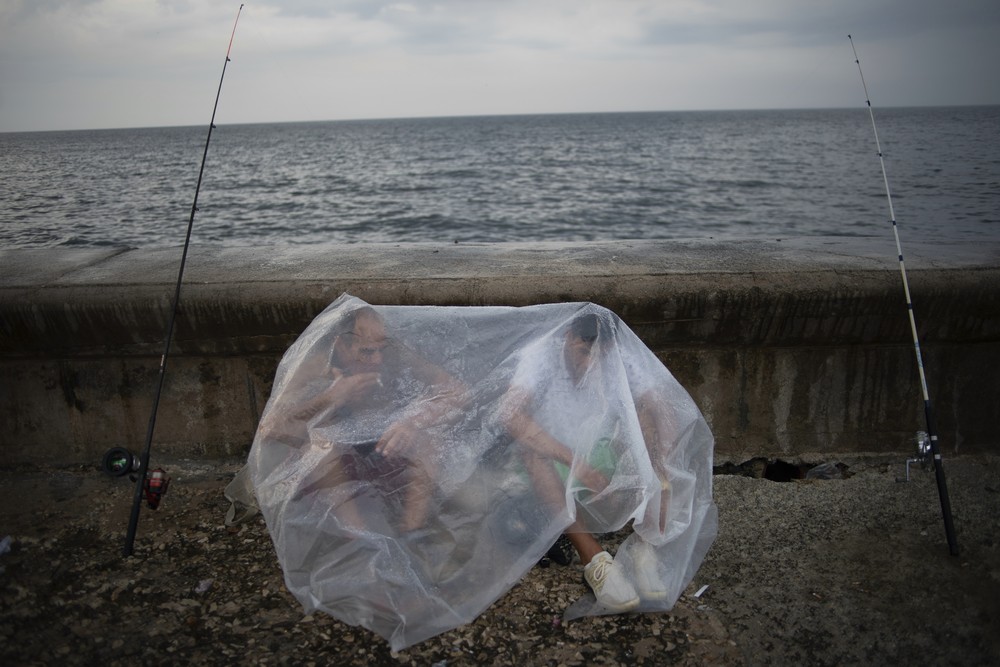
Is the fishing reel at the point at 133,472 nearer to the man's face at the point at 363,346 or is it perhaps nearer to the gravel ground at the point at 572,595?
the gravel ground at the point at 572,595

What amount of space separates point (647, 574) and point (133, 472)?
221 cm

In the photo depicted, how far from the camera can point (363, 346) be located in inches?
112

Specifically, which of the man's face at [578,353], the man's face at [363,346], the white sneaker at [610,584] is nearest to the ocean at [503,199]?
the man's face at [363,346]

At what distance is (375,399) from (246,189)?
34.1 m

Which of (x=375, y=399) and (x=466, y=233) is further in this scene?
(x=466, y=233)

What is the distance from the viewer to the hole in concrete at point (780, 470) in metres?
3.49

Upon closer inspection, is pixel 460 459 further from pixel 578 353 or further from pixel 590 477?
pixel 578 353

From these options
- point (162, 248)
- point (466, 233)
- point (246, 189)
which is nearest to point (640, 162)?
point (246, 189)

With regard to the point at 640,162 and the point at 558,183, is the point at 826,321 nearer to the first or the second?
the point at 558,183

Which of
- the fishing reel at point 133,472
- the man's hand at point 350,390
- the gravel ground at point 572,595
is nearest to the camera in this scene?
the gravel ground at point 572,595

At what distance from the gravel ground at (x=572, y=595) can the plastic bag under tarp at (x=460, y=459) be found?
122 millimetres

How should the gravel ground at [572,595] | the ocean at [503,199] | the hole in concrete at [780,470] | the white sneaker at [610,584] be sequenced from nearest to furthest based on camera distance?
the gravel ground at [572,595], the white sneaker at [610,584], the hole in concrete at [780,470], the ocean at [503,199]

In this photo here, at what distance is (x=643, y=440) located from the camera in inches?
104

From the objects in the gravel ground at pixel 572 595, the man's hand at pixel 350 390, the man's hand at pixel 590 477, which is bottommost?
the gravel ground at pixel 572 595
